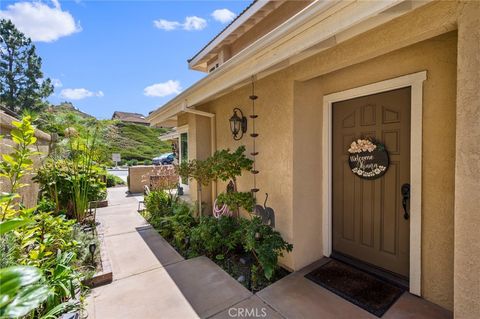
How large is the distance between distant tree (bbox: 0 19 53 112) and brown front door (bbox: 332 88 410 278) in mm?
30523

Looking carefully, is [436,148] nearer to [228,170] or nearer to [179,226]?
[228,170]

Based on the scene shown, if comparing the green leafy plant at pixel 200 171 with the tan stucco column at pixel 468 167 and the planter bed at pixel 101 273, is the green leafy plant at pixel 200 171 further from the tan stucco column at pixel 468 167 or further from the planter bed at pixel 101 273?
the tan stucco column at pixel 468 167

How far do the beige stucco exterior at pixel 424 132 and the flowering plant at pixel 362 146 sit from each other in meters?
0.51

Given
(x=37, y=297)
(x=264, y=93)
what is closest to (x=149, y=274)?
(x=37, y=297)

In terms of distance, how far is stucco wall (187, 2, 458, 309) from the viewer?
244 cm

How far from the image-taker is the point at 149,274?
3.47 metres

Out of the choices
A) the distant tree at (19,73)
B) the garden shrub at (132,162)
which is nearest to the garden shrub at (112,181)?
the garden shrub at (132,162)

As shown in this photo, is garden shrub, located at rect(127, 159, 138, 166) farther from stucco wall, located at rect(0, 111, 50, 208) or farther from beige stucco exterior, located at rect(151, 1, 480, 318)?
beige stucco exterior, located at rect(151, 1, 480, 318)

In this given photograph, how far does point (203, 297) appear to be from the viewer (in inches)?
114

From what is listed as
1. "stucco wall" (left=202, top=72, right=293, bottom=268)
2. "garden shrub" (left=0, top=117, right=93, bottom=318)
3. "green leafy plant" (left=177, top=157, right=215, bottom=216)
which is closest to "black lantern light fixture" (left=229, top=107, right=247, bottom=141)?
"stucco wall" (left=202, top=72, right=293, bottom=268)

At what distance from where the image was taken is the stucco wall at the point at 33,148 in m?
3.46

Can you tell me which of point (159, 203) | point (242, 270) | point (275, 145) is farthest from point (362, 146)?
point (159, 203)

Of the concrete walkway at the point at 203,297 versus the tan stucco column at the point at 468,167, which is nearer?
the tan stucco column at the point at 468,167

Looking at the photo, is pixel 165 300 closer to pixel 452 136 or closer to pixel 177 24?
pixel 452 136
